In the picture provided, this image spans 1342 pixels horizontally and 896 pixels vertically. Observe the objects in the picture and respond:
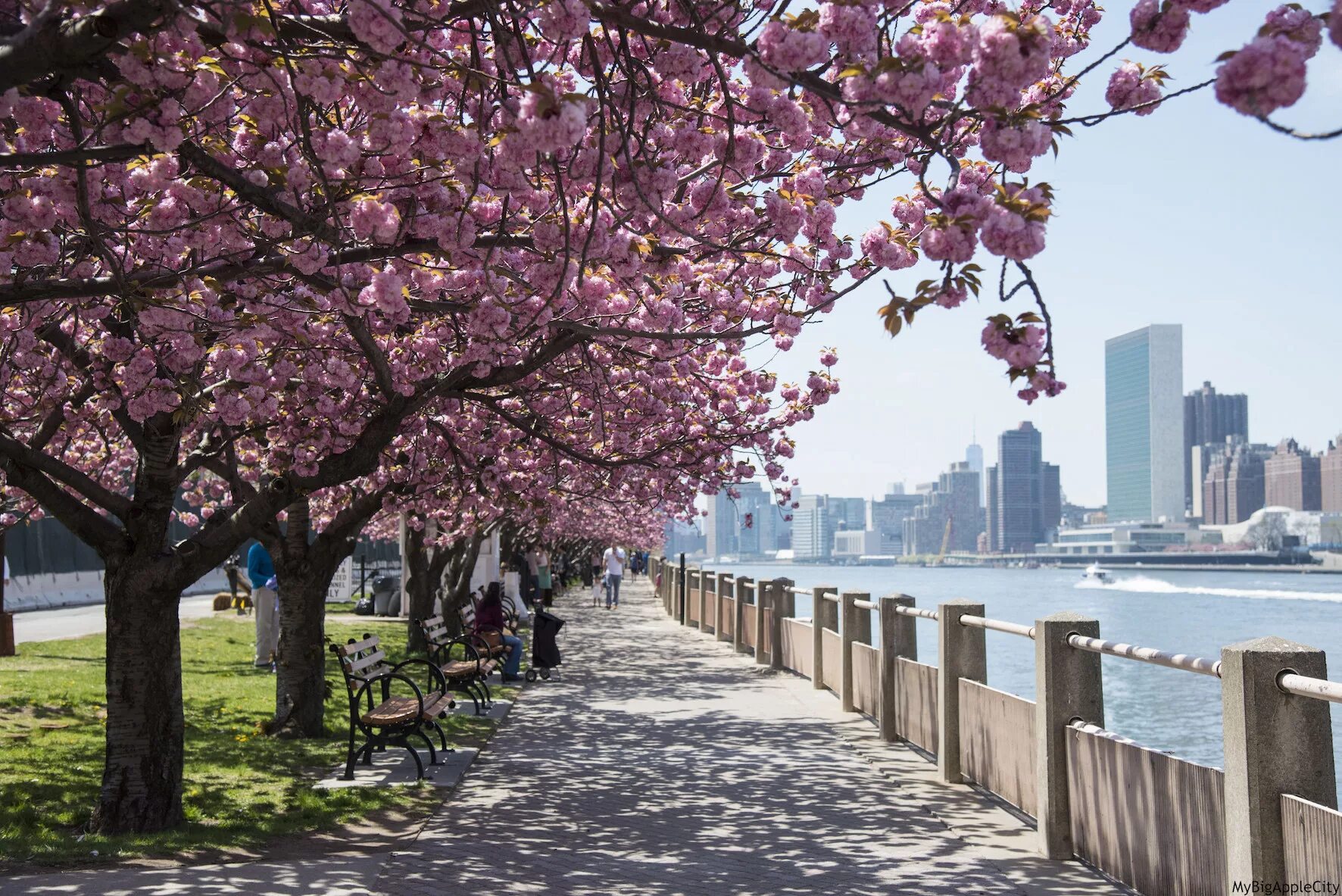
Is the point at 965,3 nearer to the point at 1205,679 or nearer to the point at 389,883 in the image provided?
the point at 389,883

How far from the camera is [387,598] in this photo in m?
34.3

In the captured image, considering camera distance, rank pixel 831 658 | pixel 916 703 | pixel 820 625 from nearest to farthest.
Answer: pixel 916 703
pixel 831 658
pixel 820 625

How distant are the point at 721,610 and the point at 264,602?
11.6 m

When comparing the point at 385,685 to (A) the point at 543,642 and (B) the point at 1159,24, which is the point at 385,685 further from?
(B) the point at 1159,24

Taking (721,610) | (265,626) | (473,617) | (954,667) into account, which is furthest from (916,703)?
(721,610)

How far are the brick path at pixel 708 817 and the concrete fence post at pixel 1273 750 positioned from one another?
163 cm

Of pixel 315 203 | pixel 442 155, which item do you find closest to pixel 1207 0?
pixel 442 155

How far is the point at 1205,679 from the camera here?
120 feet

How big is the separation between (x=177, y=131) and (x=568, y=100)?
174cm

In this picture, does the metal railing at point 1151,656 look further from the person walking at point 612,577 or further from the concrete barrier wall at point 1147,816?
the person walking at point 612,577

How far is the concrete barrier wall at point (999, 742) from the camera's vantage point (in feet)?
27.2

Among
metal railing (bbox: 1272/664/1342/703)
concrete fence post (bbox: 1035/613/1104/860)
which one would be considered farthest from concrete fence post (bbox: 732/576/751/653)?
metal railing (bbox: 1272/664/1342/703)

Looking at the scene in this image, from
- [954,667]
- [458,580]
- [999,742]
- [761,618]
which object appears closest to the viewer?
[999,742]

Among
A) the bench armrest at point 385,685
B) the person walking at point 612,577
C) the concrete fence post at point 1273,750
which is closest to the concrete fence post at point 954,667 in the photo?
the bench armrest at point 385,685
